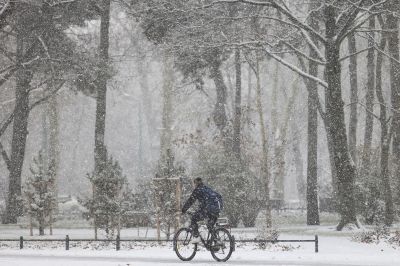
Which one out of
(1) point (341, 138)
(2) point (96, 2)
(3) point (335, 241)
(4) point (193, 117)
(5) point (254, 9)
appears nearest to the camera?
(3) point (335, 241)

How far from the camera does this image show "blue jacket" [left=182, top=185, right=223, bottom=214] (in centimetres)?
1606

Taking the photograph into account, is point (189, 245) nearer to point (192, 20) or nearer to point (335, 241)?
point (335, 241)

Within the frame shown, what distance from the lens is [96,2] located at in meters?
32.2

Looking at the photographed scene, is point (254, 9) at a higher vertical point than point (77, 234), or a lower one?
higher

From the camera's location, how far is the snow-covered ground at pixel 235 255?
16609 millimetres

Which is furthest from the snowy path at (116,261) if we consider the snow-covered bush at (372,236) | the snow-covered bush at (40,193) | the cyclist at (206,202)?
the snow-covered bush at (40,193)

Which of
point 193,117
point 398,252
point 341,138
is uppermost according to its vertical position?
point 193,117

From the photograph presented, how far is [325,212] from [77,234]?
77.1ft

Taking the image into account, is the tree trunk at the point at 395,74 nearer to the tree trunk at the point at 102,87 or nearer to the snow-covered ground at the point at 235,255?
the snow-covered ground at the point at 235,255

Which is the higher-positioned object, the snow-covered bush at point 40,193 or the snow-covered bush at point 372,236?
the snow-covered bush at point 40,193

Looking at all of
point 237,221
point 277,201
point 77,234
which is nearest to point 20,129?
point 77,234

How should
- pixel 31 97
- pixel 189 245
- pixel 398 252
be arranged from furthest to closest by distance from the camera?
pixel 31 97, pixel 398 252, pixel 189 245

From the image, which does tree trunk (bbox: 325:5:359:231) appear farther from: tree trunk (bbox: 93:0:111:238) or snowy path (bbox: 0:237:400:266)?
tree trunk (bbox: 93:0:111:238)

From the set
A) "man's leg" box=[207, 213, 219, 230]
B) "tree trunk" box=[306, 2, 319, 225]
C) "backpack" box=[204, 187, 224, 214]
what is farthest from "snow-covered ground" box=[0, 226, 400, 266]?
"tree trunk" box=[306, 2, 319, 225]
